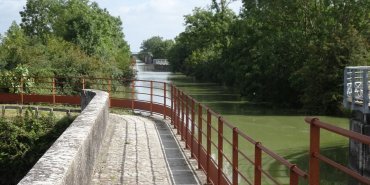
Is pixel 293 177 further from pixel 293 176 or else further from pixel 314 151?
pixel 314 151

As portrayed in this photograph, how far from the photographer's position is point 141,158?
9711 millimetres

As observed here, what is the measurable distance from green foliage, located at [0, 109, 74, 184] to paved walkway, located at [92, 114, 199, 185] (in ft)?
4.34

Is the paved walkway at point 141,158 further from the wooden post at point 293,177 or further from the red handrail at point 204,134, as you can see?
the wooden post at point 293,177

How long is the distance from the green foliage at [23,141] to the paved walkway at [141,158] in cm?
132

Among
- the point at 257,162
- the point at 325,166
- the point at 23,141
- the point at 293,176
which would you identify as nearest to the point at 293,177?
the point at 293,176

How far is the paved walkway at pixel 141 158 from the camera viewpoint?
8047 mm

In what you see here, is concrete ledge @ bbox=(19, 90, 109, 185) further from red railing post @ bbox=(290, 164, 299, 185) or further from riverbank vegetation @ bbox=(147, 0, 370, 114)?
riverbank vegetation @ bbox=(147, 0, 370, 114)

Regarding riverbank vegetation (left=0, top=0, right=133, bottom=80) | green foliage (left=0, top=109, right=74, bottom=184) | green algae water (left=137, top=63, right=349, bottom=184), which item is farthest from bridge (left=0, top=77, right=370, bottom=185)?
riverbank vegetation (left=0, top=0, right=133, bottom=80)

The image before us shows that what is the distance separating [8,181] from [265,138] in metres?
14.6

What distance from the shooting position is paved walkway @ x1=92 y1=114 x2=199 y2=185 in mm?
8047

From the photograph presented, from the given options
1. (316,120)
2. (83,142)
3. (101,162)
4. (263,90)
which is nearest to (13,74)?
(101,162)

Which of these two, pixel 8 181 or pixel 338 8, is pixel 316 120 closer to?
pixel 8 181

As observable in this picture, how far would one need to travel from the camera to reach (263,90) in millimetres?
43656

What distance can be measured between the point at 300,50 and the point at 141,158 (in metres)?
34.2
